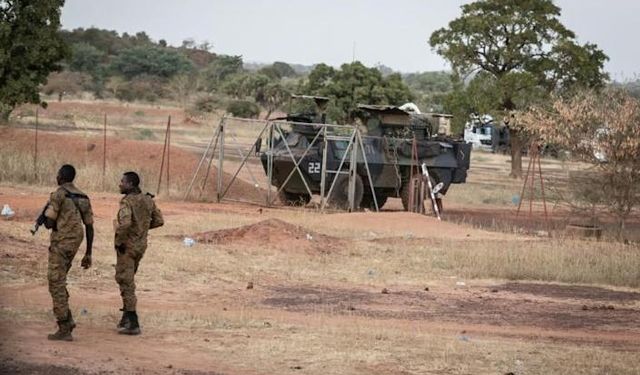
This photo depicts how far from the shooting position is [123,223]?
10.8 m

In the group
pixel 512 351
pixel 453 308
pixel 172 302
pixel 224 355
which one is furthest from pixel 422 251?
pixel 224 355

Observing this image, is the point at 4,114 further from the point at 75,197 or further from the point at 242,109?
the point at 242,109

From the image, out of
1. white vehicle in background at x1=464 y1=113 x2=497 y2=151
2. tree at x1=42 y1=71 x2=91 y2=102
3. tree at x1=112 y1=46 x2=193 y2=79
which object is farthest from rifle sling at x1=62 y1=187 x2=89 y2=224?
tree at x1=112 y1=46 x2=193 y2=79

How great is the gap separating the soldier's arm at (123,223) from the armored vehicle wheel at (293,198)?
1846 centimetres

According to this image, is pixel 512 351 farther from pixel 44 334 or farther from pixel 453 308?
pixel 44 334

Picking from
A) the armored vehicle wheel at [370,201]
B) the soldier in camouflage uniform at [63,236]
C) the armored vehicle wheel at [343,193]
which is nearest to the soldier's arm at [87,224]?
the soldier in camouflage uniform at [63,236]

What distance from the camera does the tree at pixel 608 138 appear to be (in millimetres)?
23953

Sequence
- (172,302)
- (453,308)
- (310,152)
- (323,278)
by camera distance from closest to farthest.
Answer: (172,302)
(453,308)
(323,278)
(310,152)

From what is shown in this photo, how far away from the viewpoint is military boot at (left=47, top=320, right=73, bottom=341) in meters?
10.3

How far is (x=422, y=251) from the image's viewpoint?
68.1ft

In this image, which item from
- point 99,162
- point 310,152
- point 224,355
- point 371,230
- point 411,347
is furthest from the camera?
point 99,162

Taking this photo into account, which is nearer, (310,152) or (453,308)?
(453,308)

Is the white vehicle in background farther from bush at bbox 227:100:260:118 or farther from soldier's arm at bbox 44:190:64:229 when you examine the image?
soldier's arm at bbox 44:190:64:229

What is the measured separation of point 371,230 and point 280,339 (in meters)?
12.8
